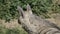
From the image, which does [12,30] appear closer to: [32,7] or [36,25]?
[32,7]

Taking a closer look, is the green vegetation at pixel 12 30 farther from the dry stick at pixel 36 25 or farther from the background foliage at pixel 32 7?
the dry stick at pixel 36 25

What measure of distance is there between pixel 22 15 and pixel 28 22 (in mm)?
206

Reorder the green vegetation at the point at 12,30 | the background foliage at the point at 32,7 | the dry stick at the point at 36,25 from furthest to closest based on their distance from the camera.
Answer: the background foliage at the point at 32,7
the green vegetation at the point at 12,30
the dry stick at the point at 36,25

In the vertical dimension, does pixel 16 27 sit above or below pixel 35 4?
below

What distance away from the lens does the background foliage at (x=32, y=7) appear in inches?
342

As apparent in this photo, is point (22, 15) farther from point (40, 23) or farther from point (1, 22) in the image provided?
point (1, 22)

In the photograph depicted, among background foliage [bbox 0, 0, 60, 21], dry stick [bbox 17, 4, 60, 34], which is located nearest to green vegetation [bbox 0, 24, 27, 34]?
background foliage [bbox 0, 0, 60, 21]

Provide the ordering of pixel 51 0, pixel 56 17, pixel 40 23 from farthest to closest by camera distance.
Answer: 1. pixel 51 0
2. pixel 56 17
3. pixel 40 23

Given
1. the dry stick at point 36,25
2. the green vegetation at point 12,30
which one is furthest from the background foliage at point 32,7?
the dry stick at point 36,25

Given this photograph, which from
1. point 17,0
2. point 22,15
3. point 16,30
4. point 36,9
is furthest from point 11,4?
point 22,15

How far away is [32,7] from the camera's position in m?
9.10

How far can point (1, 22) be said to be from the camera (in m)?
8.36

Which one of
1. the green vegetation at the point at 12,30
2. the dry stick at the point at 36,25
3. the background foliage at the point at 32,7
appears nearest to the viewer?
the dry stick at the point at 36,25

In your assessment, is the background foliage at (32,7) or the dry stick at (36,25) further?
the background foliage at (32,7)
